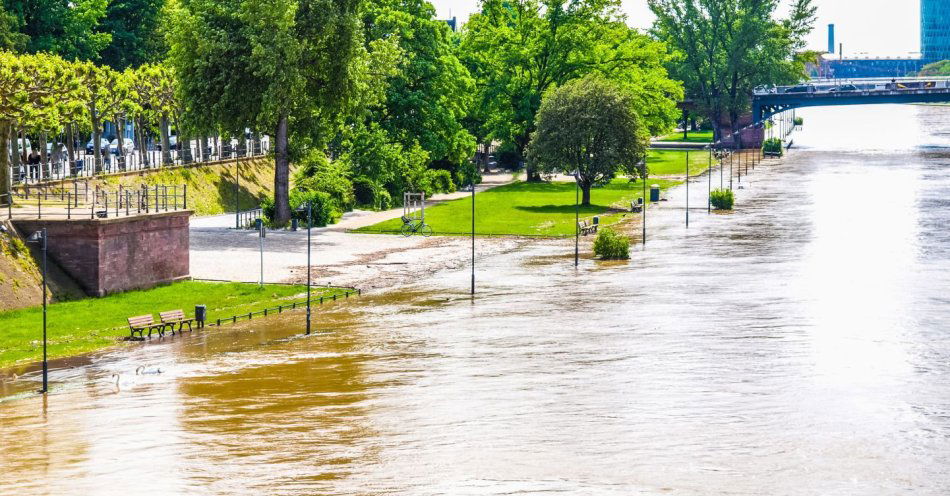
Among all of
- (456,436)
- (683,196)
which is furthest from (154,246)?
(683,196)

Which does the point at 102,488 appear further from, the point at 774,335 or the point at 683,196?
the point at 683,196

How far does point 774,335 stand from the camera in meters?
64.4

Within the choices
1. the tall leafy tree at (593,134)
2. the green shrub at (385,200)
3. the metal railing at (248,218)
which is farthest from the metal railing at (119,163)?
the tall leafy tree at (593,134)

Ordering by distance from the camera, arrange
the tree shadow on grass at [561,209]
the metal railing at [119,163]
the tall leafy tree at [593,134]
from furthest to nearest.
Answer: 1. the tall leafy tree at [593,134]
2. the tree shadow on grass at [561,209]
3. the metal railing at [119,163]

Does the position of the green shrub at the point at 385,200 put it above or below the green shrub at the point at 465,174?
below

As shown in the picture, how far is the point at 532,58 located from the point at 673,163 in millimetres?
44078

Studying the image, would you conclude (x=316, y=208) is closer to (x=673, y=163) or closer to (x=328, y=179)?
(x=328, y=179)

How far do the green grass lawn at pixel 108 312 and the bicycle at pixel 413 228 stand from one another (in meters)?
24.8

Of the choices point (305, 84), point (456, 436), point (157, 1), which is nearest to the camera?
point (456, 436)

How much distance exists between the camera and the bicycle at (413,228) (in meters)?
100

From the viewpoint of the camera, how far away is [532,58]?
141 metres

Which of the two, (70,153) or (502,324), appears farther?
(70,153)

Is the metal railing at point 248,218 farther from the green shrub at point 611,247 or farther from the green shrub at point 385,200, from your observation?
the green shrub at point 611,247

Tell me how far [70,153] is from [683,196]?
63.3 m
